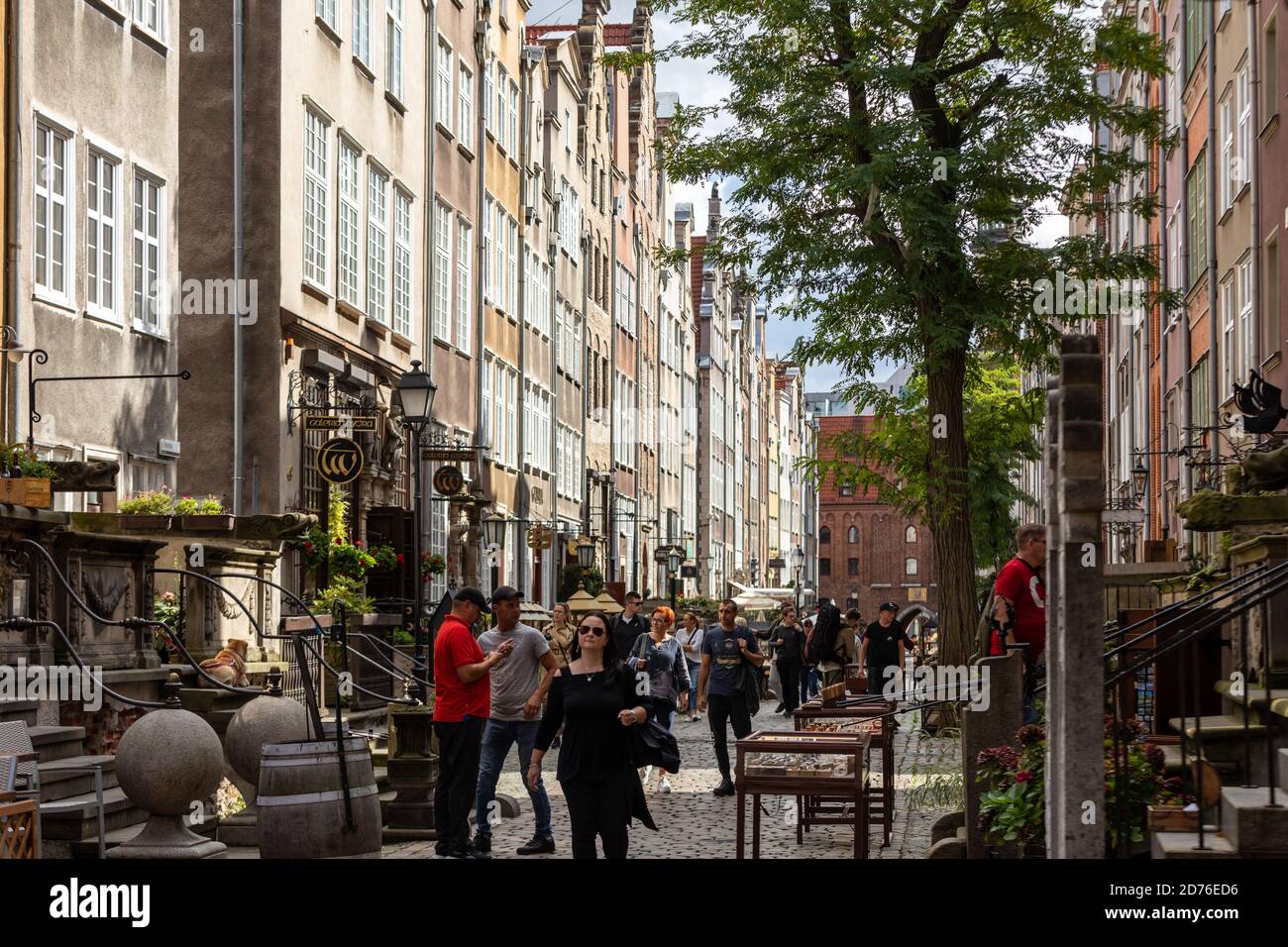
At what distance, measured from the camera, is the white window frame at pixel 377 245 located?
91.4 ft

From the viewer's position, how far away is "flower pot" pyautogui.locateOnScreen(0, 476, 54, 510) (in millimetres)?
12156

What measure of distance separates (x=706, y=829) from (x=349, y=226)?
48.9 ft

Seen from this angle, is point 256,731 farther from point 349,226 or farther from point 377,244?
point 377,244

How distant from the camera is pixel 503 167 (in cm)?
3822

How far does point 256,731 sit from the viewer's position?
12.7m

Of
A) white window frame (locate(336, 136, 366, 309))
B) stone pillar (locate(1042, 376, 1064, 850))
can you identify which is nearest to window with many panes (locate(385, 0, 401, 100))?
white window frame (locate(336, 136, 366, 309))

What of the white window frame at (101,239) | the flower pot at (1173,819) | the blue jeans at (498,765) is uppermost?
the white window frame at (101,239)

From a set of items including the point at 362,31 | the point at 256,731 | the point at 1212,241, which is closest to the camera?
the point at 256,731

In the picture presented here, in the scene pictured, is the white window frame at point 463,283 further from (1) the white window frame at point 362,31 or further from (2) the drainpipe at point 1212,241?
(2) the drainpipe at point 1212,241

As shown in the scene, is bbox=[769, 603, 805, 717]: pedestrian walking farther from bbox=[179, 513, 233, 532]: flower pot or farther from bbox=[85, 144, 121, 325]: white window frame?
bbox=[85, 144, 121, 325]: white window frame

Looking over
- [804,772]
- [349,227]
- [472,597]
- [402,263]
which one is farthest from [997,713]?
[402,263]

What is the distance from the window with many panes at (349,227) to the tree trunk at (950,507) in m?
8.98

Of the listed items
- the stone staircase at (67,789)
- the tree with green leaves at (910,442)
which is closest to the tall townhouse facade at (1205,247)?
the tree with green leaves at (910,442)
